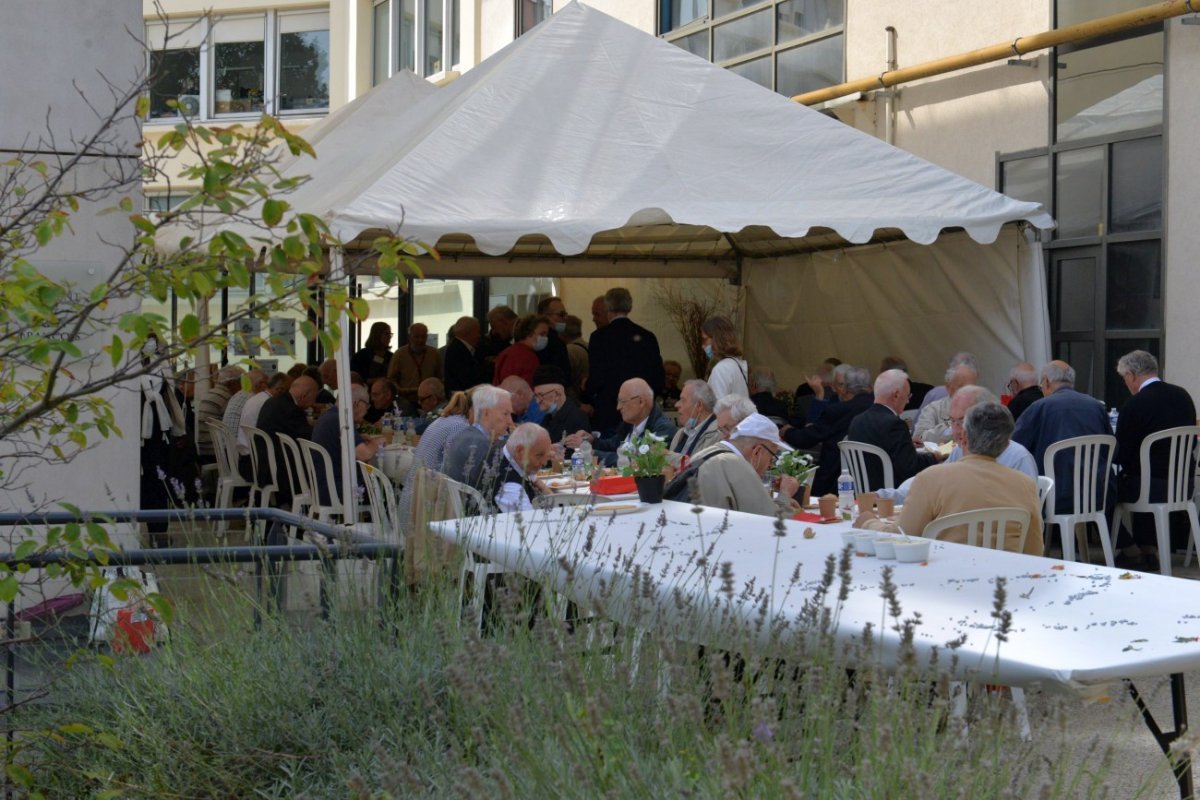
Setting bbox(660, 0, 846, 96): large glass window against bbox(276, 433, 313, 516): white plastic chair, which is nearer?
bbox(276, 433, 313, 516): white plastic chair

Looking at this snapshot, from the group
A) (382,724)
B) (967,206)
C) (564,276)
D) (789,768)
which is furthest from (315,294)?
(564,276)

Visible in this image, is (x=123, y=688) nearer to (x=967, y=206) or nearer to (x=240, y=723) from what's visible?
(x=240, y=723)

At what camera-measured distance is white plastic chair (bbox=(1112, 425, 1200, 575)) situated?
8500 millimetres

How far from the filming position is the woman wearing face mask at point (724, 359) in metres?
10.0

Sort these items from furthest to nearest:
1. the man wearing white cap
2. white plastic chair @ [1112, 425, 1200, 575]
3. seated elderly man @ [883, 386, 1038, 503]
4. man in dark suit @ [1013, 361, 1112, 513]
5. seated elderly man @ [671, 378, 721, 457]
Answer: white plastic chair @ [1112, 425, 1200, 575]
man in dark suit @ [1013, 361, 1112, 513]
seated elderly man @ [671, 378, 721, 457]
seated elderly man @ [883, 386, 1038, 503]
the man wearing white cap

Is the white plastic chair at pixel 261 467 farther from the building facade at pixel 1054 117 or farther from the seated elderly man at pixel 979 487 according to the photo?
the seated elderly man at pixel 979 487

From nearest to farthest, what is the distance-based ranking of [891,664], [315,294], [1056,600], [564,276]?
A: [315,294] < [891,664] < [1056,600] < [564,276]

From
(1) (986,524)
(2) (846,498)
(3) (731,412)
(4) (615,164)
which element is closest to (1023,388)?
(4) (615,164)

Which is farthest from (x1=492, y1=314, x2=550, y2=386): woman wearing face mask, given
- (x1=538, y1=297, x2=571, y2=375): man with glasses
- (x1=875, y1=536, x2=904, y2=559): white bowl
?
(x1=875, y1=536, x2=904, y2=559): white bowl

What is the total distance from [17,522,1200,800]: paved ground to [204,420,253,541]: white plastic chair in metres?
6.64

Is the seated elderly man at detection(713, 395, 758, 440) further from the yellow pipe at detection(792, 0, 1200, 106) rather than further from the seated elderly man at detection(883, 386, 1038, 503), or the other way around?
the yellow pipe at detection(792, 0, 1200, 106)

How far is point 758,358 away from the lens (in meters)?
15.2

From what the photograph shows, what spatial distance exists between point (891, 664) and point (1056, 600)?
1.87ft

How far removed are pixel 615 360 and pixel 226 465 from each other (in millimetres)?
3307
